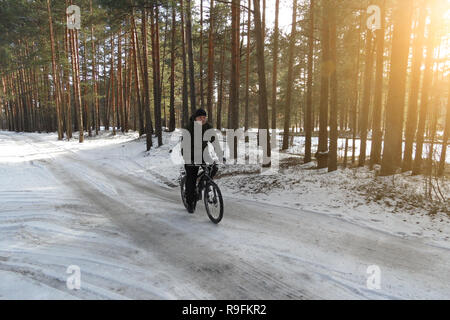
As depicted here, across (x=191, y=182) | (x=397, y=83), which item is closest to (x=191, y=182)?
(x=191, y=182)

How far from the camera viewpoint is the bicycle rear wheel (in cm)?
587

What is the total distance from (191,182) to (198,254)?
241cm

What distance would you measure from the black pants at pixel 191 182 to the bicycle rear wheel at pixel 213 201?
0.38 meters

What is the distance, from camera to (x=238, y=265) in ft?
13.2

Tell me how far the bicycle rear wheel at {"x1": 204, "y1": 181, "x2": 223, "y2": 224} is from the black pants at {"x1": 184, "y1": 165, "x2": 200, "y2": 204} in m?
0.38

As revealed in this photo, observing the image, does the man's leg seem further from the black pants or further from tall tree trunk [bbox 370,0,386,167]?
tall tree trunk [bbox 370,0,386,167]

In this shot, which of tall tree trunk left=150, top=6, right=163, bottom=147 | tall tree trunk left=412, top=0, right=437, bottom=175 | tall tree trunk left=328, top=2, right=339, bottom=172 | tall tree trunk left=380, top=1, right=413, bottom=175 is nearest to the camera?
tall tree trunk left=380, top=1, right=413, bottom=175

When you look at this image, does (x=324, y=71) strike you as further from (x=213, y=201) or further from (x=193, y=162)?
(x=213, y=201)

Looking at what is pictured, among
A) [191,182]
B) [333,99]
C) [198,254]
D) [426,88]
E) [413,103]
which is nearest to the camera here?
[198,254]

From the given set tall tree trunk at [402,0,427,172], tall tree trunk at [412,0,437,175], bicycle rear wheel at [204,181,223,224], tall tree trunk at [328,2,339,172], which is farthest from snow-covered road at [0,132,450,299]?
tall tree trunk at [412,0,437,175]

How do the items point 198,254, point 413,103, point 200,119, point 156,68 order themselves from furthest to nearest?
point 156,68
point 413,103
point 200,119
point 198,254

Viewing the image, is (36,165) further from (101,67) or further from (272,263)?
(101,67)

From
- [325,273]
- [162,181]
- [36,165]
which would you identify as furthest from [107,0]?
[325,273]

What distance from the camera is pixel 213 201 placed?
6.09 metres
